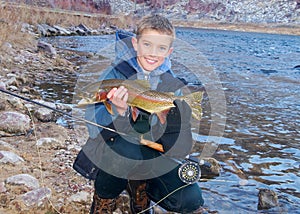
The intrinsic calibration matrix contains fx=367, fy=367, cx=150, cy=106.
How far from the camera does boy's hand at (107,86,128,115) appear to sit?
9.13 feet

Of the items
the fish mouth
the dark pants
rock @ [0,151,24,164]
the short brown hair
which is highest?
the short brown hair

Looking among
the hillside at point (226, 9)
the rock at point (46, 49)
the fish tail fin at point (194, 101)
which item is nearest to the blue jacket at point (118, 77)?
the fish tail fin at point (194, 101)

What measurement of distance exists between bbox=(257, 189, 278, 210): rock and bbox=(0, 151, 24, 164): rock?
2.81m

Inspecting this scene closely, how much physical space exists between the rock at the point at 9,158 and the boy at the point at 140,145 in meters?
1.21

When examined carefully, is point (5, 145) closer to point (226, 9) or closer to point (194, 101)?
point (194, 101)

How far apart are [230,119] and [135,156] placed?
5.21 meters

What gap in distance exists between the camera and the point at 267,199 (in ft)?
14.2

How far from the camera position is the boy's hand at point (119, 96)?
9.13ft

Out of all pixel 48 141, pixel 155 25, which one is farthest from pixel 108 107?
pixel 48 141

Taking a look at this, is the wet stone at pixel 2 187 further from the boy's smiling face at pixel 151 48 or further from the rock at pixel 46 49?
the rock at pixel 46 49

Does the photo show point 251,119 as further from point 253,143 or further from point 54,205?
point 54,205

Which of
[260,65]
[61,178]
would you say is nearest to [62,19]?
[260,65]

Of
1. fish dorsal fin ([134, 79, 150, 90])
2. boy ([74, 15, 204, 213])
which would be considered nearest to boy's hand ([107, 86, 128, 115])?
boy ([74, 15, 204, 213])

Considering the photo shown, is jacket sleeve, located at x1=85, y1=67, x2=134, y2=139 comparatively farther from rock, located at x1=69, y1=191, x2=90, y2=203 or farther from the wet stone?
the wet stone
